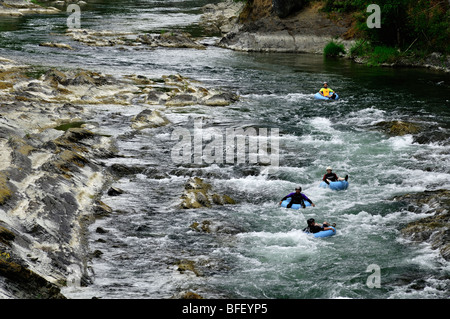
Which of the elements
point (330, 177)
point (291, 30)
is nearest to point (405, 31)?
point (291, 30)

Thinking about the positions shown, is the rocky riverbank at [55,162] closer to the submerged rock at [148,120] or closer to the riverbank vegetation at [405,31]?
the submerged rock at [148,120]

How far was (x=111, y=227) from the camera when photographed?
14.6 metres

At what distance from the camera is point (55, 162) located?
656 inches

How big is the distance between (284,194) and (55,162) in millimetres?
7152

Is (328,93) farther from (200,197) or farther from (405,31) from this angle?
(200,197)

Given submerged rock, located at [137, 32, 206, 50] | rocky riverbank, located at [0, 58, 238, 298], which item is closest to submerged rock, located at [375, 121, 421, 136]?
rocky riverbank, located at [0, 58, 238, 298]

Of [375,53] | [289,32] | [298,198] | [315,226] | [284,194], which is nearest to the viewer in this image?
[315,226]

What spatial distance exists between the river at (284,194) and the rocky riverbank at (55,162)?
61cm

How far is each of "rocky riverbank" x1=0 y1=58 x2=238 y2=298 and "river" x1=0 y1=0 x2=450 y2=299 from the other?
0.61 metres

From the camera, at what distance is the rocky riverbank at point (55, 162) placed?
38.2 ft

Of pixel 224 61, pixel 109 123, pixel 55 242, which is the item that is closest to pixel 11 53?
pixel 224 61

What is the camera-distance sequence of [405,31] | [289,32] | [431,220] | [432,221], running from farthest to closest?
[289,32] < [405,31] < [431,220] < [432,221]

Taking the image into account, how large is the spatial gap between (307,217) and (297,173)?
3.72 metres

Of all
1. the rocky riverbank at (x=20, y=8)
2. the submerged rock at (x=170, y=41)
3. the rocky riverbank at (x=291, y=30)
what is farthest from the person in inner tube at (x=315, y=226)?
the rocky riverbank at (x=20, y=8)
